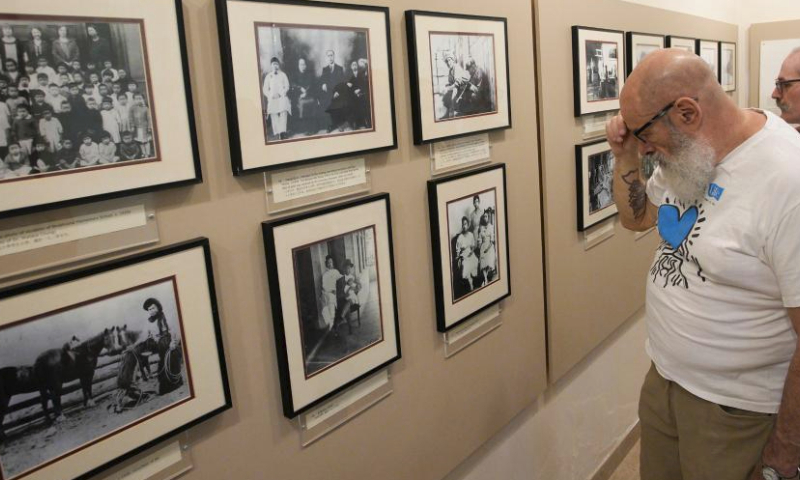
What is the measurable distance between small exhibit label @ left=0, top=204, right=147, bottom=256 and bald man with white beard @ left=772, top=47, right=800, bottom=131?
2.93m

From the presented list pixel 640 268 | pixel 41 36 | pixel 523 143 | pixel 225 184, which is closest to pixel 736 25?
pixel 640 268

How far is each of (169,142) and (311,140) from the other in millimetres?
382

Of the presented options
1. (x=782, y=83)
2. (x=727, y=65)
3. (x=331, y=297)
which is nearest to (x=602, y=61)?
(x=782, y=83)

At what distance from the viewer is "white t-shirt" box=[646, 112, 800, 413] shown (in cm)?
149

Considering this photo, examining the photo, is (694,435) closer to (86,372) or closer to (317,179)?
(317,179)

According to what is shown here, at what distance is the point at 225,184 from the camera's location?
1.39 meters

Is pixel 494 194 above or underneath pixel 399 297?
above

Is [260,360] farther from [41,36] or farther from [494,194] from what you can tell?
[494,194]

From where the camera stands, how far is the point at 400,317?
195cm

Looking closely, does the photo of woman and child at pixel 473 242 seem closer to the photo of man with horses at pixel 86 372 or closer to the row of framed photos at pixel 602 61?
the row of framed photos at pixel 602 61

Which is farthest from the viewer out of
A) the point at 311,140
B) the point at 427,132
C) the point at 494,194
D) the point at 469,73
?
the point at 494,194

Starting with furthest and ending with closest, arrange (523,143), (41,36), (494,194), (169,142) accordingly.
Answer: (523,143) → (494,194) → (169,142) → (41,36)

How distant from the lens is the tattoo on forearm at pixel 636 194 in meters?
2.17

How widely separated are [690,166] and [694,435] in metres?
0.84
